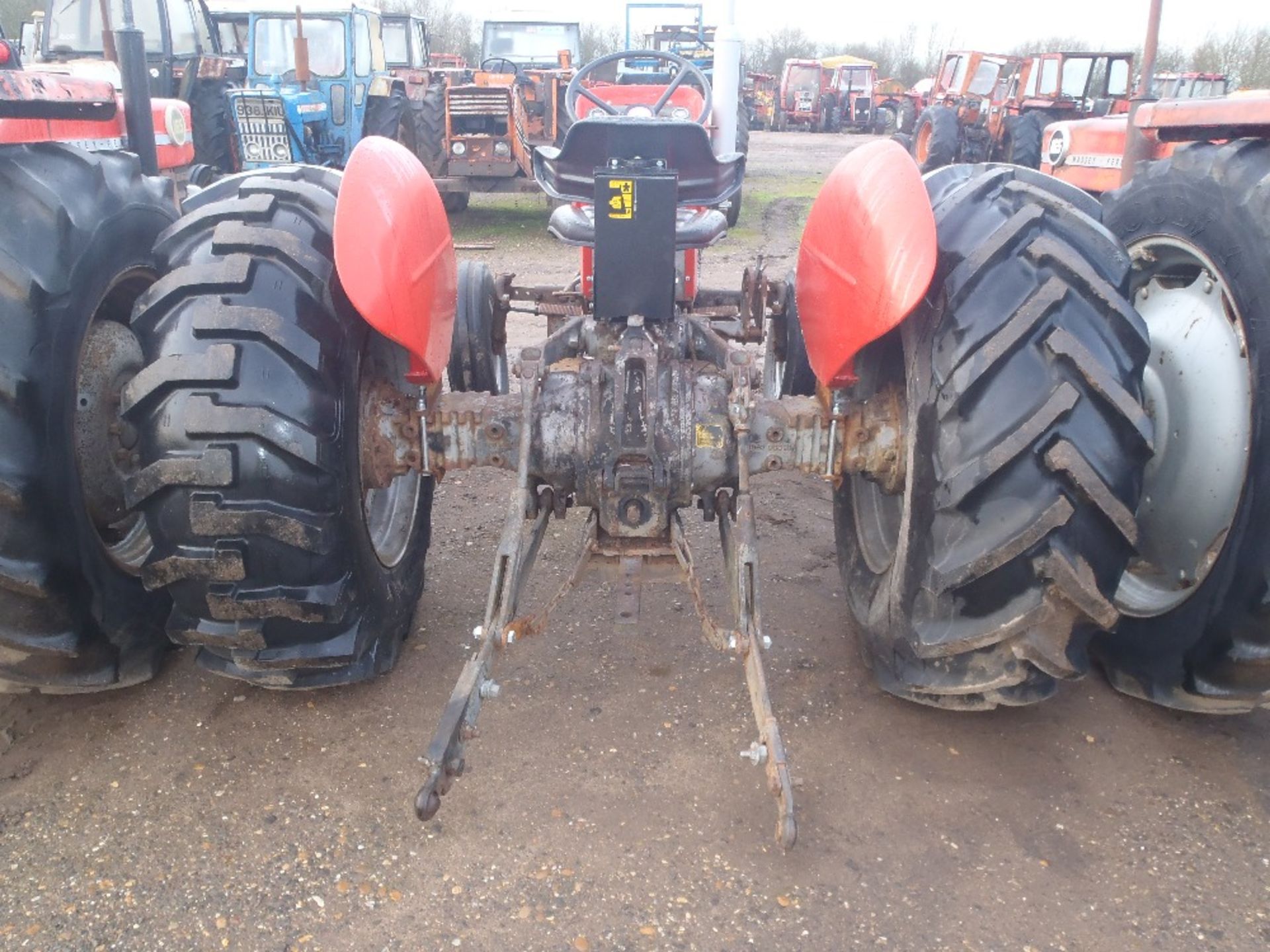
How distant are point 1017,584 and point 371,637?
1.58m

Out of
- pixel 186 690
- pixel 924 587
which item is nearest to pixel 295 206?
pixel 186 690

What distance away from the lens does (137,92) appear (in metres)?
3.46

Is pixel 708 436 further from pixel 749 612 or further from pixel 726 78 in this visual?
pixel 726 78

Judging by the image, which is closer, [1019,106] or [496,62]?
[496,62]

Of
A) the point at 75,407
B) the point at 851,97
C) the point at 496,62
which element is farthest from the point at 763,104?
the point at 75,407

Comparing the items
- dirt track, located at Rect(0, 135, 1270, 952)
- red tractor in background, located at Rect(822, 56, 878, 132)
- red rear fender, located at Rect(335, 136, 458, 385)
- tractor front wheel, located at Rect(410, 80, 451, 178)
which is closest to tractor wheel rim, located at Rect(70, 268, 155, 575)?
dirt track, located at Rect(0, 135, 1270, 952)

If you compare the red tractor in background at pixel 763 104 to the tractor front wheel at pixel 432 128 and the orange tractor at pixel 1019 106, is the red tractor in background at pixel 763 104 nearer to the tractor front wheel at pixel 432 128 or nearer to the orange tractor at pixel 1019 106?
the orange tractor at pixel 1019 106

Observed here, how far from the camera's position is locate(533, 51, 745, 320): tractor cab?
2.61 m

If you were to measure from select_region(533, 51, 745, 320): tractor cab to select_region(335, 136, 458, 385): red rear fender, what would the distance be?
44 centimetres


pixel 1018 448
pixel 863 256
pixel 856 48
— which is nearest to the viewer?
pixel 1018 448

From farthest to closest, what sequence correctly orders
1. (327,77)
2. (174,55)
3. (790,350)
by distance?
1. (327,77)
2. (174,55)
3. (790,350)

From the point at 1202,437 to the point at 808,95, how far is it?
114 ft

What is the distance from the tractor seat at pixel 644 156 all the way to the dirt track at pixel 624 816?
56.2 inches

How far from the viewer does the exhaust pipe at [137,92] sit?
3.29m
